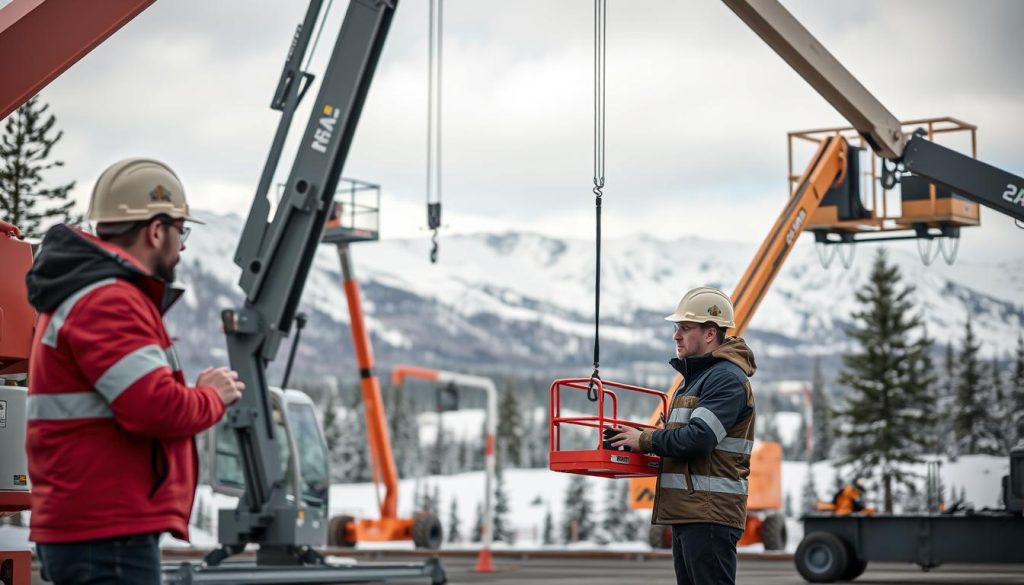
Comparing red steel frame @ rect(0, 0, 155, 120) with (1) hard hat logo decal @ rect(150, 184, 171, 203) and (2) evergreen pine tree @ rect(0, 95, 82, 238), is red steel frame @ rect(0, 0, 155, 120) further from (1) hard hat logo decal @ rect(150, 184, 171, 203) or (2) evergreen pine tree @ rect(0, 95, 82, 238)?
(2) evergreen pine tree @ rect(0, 95, 82, 238)

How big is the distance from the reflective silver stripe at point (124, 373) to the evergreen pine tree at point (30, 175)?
32374 mm

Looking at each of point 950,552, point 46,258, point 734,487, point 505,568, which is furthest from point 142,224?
point 505,568

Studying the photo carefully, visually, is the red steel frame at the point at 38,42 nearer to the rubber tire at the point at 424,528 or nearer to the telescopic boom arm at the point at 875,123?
the telescopic boom arm at the point at 875,123

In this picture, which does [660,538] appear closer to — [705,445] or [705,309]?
[705,309]

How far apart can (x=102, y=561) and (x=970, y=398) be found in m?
108

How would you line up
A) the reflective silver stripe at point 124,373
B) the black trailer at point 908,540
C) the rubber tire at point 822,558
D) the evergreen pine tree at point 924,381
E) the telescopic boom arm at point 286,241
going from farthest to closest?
1. the evergreen pine tree at point 924,381
2. the rubber tire at point 822,558
3. the black trailer at point 908,540
4. the telescopic boom arm at point 286,241
5. the reflective silver stripe at point 124,373

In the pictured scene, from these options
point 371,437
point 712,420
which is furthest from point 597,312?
point 371,437

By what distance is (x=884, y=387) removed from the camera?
8169 centimetres

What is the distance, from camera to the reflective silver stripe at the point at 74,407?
469 cm

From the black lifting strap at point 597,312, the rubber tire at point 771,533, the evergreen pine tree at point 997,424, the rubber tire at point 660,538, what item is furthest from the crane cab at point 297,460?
the evergreen pine tree at point 997,424

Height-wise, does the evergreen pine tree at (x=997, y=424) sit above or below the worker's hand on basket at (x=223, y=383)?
above

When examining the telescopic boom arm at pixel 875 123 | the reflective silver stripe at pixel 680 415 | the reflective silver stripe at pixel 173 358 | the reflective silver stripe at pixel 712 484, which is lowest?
the reflective silver stripe at pixel 712 484

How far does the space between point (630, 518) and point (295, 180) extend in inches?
3932

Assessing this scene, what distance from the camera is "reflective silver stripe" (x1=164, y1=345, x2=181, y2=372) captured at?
4999 millimetres
